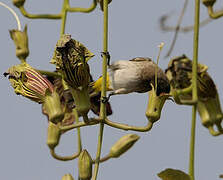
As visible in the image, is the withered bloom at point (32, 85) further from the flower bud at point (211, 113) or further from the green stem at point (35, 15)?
the flower bud at point (211, 113)

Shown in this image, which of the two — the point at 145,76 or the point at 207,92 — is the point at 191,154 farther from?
the point at 145,76

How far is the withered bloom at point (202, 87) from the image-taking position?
51.1 inches

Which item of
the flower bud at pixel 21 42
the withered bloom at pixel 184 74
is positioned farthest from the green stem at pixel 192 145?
the flower bud at pixel 21 42

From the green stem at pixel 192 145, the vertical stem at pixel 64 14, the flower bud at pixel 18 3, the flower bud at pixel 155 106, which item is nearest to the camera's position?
the green stem at pixel 192 145

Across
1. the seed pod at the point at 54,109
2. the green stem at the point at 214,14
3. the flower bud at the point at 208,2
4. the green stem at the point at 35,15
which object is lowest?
the seed pod at the point at 54,109

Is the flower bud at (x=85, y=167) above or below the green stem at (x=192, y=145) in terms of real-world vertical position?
below

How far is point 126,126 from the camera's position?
51.0 inches

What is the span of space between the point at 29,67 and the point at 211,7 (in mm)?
538

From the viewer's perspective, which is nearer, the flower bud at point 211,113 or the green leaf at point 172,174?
A: the green leaf at point 172,174

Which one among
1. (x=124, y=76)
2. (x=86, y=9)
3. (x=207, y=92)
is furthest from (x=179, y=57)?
(x=86, y=9)

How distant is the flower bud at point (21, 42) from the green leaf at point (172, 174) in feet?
2.07

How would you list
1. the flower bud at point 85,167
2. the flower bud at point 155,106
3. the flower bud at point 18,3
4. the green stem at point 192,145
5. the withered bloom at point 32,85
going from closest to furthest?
the green stem at point 192,145 < the flower bud at point 85,167 < the flower bud at point 155,106 < the withered bloom at point 32,85 < the flower bud at point 18,3

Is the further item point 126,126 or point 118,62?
point 118,62

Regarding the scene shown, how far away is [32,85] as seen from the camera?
4.99 feet
